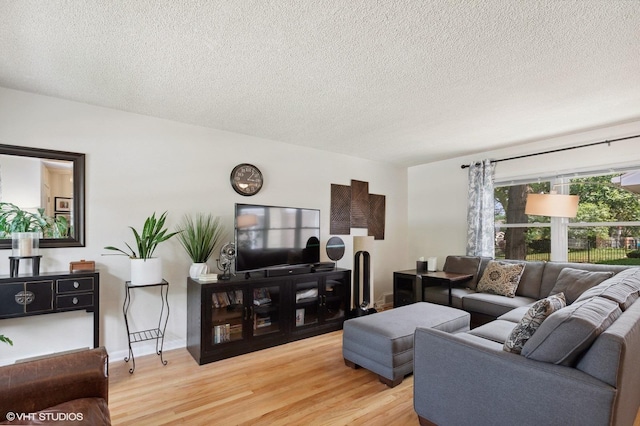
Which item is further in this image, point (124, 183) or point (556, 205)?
point (556, 205)

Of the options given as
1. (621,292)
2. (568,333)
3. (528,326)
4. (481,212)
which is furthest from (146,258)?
(481,212)

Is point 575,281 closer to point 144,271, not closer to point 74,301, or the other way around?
point 144,271

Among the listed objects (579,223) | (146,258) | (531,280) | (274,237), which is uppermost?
(579,223)


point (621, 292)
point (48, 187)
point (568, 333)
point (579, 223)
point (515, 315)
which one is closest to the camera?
point (568, 333)

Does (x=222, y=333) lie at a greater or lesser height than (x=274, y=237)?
lesser

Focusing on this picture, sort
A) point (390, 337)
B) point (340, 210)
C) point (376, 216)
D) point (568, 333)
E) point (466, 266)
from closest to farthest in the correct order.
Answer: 1. point (568, 333)
2. point (390, 337)
3. point (466, 266)
4. point (340, 210)
5. point (376, 216)

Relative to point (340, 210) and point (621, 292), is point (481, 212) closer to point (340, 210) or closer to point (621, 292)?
point (340, 210)

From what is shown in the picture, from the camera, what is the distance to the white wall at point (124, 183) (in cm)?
262

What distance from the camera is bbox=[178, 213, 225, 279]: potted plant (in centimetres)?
312

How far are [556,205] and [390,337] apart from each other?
2.44 m

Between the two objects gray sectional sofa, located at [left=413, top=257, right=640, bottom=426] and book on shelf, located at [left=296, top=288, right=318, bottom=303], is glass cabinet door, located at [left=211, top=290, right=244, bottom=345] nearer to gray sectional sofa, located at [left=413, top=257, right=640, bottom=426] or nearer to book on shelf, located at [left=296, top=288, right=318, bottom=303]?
book on shelf, located at [left=296, top=288, right=318, bottom=303]

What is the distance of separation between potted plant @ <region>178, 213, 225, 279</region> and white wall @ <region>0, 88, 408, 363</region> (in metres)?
0.09

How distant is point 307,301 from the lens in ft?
11.9

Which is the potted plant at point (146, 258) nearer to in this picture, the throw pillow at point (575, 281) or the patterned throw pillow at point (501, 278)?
the patterned throw pillow at point (501, 278)
